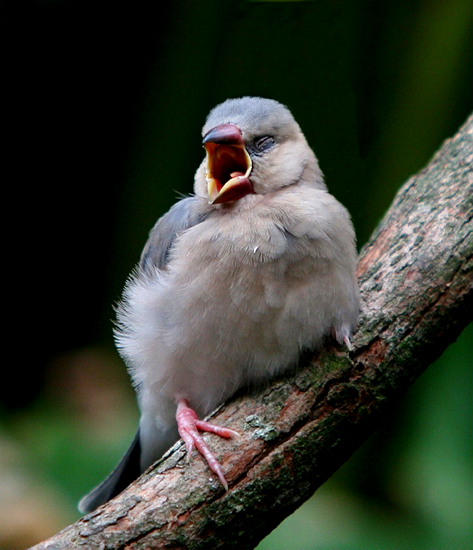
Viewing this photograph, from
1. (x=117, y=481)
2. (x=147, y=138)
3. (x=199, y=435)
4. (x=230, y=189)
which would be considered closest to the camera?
(x=199, y=435)

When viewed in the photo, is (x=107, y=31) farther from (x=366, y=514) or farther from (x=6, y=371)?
(x=366, y=514)

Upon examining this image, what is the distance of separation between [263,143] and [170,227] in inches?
18.3

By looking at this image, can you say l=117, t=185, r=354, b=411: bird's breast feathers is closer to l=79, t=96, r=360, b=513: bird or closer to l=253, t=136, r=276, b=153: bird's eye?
l=79, t=96, r=360, b=513: bird

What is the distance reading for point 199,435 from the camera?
2.36m

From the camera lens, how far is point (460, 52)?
405 cm

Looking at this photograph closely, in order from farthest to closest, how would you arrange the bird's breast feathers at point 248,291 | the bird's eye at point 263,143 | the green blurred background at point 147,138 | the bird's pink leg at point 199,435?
the green blurred background at point 147,138 < the bird's eye at point 263,143 < the bird's breast feathers at point 248,291 < the bird's pink leg at point 199,435

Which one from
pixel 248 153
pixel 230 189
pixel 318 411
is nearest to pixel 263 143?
pixel 248 153

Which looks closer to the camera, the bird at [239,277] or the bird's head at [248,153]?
the bird at [239,277]

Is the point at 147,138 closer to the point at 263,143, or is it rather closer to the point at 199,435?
the point at 263,143

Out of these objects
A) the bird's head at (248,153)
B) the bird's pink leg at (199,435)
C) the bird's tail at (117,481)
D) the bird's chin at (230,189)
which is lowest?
the bird's tail at (117,481)

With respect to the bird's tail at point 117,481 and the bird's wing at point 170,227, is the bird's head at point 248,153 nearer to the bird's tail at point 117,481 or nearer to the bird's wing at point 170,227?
the bird's wing at point 170,227

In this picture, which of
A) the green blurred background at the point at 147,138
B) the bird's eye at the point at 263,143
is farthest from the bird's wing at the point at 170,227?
the green blurred background at the point at 147,138

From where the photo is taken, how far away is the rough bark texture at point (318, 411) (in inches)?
84.2

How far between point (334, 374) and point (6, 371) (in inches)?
95.0
